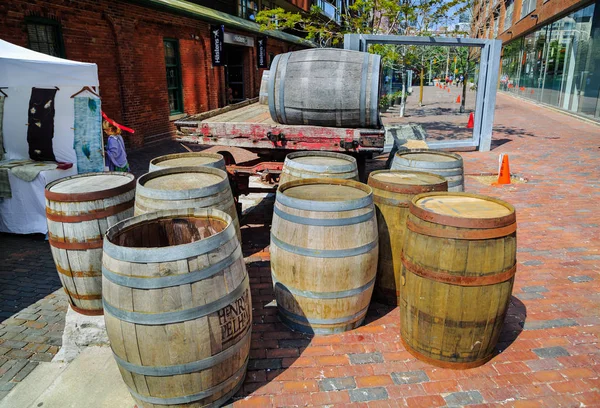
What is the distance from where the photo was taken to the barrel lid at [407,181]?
3.76 metres

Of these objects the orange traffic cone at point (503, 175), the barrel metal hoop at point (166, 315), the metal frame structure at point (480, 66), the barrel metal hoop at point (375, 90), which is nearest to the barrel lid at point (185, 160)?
the barrel metal hoop at point (375, 90)

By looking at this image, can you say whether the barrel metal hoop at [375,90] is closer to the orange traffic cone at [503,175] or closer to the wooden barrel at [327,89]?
the wooden barrel at [327,89]

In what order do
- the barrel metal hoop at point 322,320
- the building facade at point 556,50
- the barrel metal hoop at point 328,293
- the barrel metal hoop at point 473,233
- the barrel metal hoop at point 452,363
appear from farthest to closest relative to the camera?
the building facade at point 556,50
the barrel metal hoop at point 322,320
the barrel metal hoop at point 328,293
the barrel metal hoop at point 452,363
the barrel metal hoop at point 473,233

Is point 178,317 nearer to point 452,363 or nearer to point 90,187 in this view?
point 90,187

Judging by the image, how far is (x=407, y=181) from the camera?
417 centimetres

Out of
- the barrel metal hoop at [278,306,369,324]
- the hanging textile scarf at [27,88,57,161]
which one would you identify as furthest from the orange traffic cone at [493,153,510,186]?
the hanging textile scarf at [27,88,57,161]

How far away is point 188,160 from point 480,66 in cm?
953

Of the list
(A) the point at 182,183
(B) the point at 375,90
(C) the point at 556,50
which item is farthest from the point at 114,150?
(C) the point at 556,50

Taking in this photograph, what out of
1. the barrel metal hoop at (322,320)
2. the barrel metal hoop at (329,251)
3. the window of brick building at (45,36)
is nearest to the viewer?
the barrel metal hoop at (329,251)

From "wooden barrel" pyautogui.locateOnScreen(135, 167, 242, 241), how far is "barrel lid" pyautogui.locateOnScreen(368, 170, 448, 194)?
1468 mm

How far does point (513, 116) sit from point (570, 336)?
20.9m

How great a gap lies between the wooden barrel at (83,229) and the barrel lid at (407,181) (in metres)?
2.41

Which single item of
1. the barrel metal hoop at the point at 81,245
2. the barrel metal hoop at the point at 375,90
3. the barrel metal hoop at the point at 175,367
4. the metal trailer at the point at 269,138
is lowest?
the barrel metal hoop at the point at 175,367

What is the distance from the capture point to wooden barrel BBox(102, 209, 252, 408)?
95.2 inches
